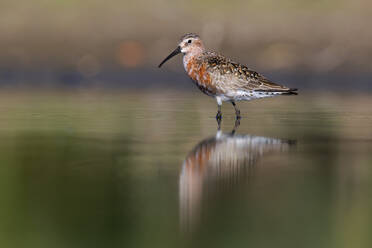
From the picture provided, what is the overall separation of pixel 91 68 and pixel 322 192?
19770 millimetres

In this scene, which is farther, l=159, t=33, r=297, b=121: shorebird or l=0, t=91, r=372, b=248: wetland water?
l=159, t=33, r=297, b=121: shorebird

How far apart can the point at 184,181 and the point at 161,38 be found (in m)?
18.9

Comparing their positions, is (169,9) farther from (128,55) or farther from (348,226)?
(348,226)

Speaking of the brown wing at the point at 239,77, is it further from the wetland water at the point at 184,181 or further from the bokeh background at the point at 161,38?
the bokeh background at the point at 161,38

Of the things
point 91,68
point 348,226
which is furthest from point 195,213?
point 91,68

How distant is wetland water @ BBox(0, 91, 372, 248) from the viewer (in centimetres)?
619

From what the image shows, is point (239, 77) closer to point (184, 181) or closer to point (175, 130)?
point (175, 130)

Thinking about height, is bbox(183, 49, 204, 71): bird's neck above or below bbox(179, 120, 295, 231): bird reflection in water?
above

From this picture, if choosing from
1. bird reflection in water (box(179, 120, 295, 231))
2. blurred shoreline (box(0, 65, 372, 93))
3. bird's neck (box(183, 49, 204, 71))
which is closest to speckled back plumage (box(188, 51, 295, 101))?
bird's neck (box(183, 49, 204, 71))

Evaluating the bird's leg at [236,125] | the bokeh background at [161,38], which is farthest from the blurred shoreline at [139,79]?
the bird's leg at [236,125]

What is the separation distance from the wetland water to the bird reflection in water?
1 centimetres

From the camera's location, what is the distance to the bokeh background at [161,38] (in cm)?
2625

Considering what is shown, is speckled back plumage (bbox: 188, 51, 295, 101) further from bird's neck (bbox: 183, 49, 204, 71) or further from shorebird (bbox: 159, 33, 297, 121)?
bird's neck (bbox: 183, 49, 204, 71)

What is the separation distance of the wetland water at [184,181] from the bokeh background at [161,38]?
431 inches
